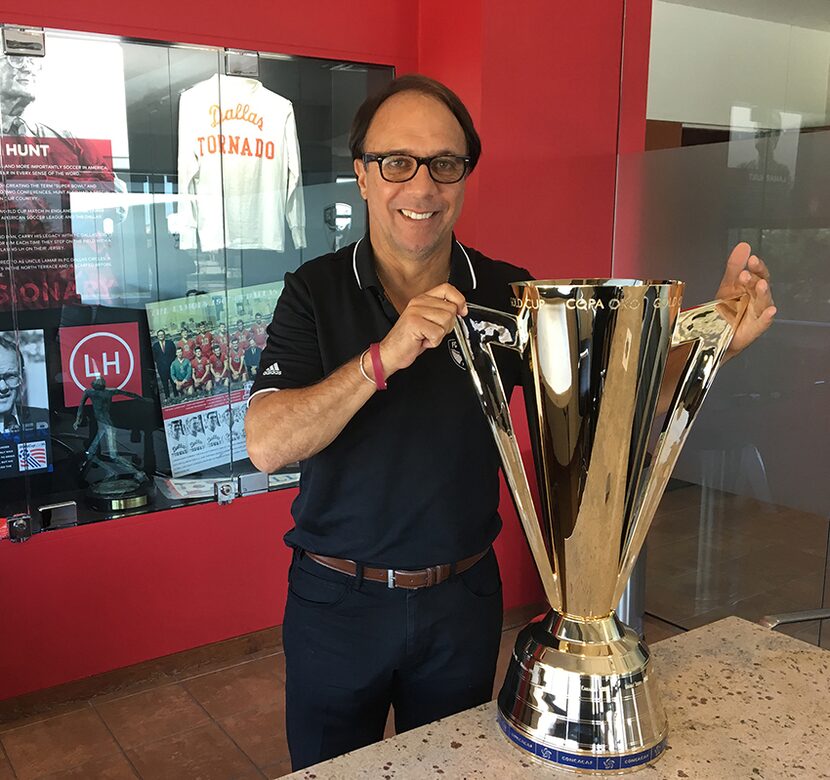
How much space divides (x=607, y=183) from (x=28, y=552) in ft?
8.26

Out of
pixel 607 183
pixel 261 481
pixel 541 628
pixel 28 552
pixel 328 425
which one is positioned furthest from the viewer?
pixel 607 183

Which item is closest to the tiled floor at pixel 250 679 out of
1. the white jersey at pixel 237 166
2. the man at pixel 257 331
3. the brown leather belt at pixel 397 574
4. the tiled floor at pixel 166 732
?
the tiled floor at pixel 166 732

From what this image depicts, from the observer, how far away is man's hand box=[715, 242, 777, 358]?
3.76 feet

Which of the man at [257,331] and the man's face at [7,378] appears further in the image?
the man at [257,331]

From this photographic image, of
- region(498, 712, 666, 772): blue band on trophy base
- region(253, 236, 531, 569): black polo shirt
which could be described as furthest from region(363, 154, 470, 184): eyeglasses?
region(498, 712, 666, 772): blue band on trophy base

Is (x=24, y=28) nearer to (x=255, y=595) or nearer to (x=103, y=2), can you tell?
(x=103, y=2)

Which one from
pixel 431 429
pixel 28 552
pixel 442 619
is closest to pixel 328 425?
pixel 431 429

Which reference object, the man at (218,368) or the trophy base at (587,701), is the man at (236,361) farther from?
the trophy base at (587,701)

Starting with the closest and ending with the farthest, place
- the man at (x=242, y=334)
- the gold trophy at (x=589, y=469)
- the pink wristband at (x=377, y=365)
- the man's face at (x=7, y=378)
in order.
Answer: the gold trophy at (x=589, y=469)
the pink wristband at (x=377, y=365)
the man's face at (x=7, y=378)
the man at (x=242, y=334)

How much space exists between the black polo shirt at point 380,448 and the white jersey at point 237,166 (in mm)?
1519

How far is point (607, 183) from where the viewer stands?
3.39 m

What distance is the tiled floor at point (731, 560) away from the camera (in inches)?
116

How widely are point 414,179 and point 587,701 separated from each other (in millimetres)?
851

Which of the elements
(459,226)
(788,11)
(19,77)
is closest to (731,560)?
(459,226)
